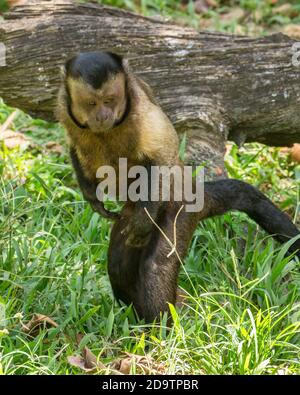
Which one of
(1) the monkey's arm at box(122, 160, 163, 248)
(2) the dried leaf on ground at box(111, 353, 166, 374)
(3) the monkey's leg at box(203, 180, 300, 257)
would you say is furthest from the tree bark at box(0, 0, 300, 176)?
(2) the dried leaf on ground at box(111, 353, 166, 374)

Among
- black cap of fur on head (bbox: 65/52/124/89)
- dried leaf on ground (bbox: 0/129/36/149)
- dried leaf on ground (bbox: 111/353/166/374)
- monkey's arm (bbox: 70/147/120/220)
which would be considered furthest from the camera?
dried leaf on ground (bbox: 0/129/36/149)

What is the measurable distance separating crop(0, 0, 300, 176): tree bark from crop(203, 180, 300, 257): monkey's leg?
0.93m

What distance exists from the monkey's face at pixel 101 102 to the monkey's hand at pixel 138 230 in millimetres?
530

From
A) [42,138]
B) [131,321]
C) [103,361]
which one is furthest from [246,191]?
[42,138]

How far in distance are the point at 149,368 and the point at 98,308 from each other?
→ 0.69 metres

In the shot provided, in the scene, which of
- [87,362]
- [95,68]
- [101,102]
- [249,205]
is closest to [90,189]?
[101,102]

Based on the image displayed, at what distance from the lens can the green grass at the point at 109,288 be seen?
4781 millimetres

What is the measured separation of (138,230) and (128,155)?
43 cm

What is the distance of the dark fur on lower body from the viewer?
535 centimetres

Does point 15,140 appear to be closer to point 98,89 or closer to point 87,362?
point 98,89

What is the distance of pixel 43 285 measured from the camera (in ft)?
Result: 18.8

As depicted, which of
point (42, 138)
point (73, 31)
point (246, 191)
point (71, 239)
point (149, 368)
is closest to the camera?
point (149, 368)

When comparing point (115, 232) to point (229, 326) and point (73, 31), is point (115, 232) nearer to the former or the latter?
point (229, 326)

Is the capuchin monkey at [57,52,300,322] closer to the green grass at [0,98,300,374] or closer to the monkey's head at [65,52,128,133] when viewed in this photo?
the monkey's head at [65,52,128,133]
